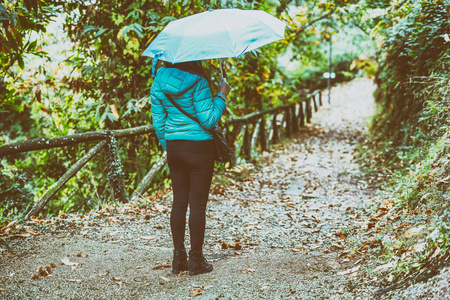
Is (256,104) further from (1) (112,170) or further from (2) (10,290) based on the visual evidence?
(2) (10,290)

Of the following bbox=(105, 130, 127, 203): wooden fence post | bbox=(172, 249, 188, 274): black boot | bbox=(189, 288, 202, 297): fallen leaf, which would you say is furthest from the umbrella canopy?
bbox=(105, 130, 127, 203): wooden fence post

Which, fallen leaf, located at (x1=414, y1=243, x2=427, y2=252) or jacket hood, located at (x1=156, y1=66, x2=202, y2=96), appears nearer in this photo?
fallen leaf, located at (x1=414, y1=243, x2=427, y2=252)

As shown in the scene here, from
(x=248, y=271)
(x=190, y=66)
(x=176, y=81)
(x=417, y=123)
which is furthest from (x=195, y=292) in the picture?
(x=417, y=123)

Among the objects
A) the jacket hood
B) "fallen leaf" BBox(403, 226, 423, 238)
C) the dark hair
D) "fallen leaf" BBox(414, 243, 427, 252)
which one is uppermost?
the dark hair

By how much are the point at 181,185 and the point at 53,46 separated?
608cm

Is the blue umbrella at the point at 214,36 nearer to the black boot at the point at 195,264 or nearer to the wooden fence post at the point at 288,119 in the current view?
the black boot at the point at 195,264

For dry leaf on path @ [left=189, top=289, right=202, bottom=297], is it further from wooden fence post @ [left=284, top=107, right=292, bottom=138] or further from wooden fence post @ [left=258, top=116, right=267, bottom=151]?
wooden fence post @ [left=284, top=107, right=292, bottom=138]

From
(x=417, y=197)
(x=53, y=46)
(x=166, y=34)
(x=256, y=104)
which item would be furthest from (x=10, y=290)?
(x=256, y=104)

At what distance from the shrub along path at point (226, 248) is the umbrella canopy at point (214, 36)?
1.92 metres

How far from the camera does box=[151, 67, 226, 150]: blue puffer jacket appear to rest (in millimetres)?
3508

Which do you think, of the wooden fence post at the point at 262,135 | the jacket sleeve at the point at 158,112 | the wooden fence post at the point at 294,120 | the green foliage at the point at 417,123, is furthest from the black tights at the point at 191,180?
the wooden fence post at the point at 294,120

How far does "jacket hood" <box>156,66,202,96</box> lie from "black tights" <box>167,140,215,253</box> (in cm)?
44

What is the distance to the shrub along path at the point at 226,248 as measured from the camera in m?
3.51

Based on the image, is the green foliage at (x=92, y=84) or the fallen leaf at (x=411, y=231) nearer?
the fallen leaf at (x=411, y=231)
